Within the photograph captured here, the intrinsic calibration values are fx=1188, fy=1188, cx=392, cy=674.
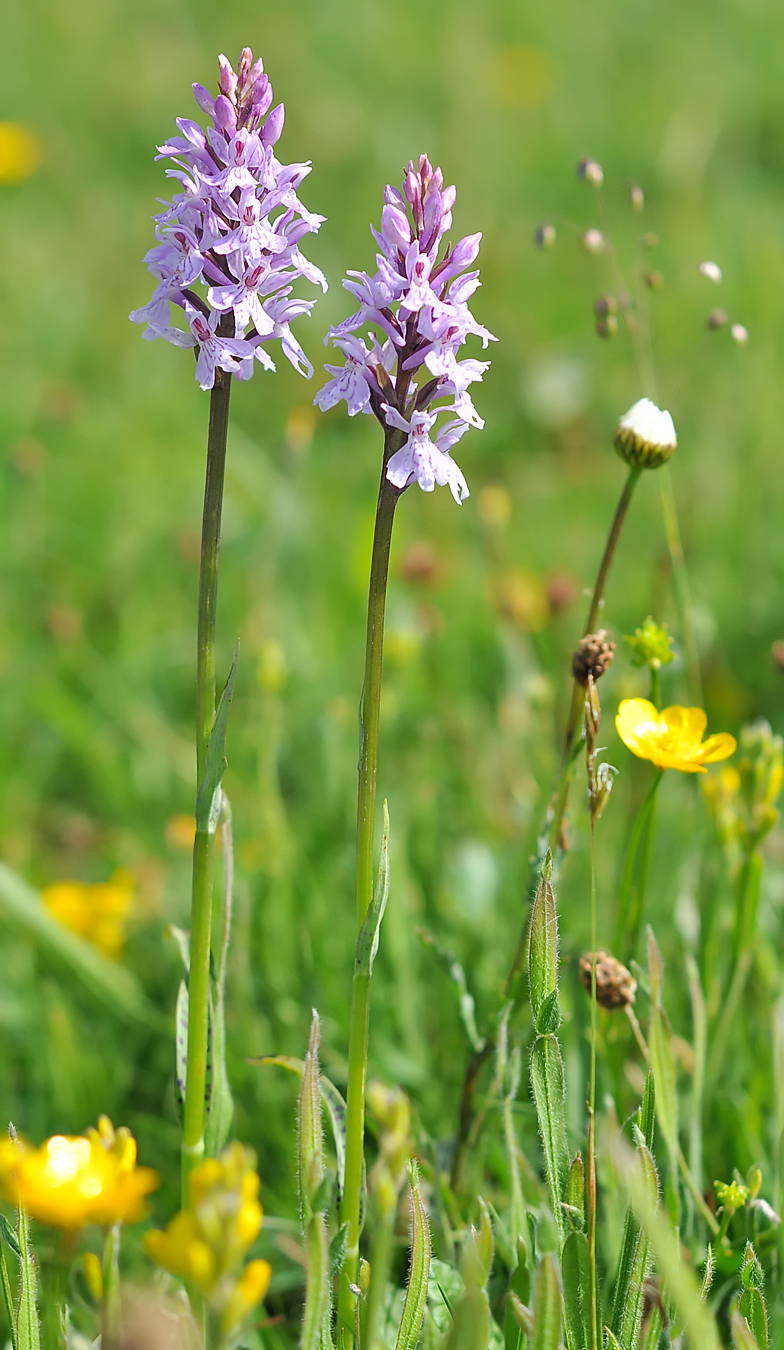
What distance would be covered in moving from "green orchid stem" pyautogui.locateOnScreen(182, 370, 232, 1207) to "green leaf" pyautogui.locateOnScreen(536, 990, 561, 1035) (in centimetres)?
36

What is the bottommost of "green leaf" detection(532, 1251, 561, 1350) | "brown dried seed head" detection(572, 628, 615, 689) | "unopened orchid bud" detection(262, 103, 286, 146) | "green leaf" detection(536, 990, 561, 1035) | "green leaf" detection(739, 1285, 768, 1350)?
"green leaf" detection(739, 1285, 768, 1350)

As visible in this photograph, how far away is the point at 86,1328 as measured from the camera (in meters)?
1.59

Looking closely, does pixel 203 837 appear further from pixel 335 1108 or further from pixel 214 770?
pixel 335 1108

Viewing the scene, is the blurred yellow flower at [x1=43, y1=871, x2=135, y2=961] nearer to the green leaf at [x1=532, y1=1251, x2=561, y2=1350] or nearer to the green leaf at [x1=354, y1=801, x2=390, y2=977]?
the green leaf at [x1=354, y1=801, x2=390, y2=977]

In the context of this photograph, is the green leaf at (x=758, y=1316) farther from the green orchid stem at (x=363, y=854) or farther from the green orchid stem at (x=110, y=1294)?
the green orchid stem at (x=110, y=1294)

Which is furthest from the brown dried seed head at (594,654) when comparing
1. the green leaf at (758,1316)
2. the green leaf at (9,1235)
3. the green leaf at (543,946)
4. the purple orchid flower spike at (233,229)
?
the green leaf at (9,1235)

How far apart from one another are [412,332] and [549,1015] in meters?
0.71

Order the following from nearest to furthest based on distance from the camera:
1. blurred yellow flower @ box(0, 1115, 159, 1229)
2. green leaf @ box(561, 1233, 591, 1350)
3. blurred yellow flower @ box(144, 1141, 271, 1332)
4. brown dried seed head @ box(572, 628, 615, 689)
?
1. blurred yellow flower @ box(144, 1141, 271, 1332)
2. blurred yellow flower @ box(0, 1115, 159, 1229)
3. green leaf @ box(561, 1233, 591, 1350)
4. brown dried seed head @ box(572, 628, 615, 689)

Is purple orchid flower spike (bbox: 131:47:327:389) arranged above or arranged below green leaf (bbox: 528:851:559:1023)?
above

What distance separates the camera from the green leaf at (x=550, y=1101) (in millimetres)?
1280

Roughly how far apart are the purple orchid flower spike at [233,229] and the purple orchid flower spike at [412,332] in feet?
0.27

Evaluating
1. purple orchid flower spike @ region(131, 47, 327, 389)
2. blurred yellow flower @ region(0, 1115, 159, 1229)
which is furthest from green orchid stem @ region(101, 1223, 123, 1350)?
purple orchid flower spike @ region(131, 47, 327, 389)

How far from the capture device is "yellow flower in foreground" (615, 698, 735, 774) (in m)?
1.41

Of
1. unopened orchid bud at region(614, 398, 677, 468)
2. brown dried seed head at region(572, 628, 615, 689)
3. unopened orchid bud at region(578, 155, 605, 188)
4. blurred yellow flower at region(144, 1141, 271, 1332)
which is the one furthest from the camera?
unopened orchid bud at region(578, 155, 605, 188)
